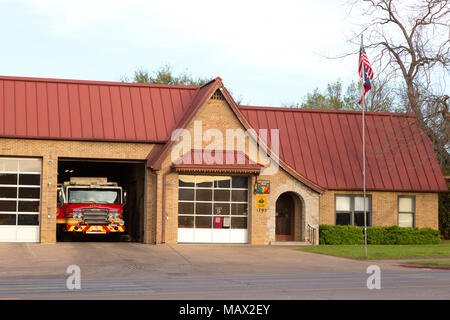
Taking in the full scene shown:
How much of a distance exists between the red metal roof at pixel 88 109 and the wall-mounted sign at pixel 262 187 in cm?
484

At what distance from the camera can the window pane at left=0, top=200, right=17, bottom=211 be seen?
31.5m

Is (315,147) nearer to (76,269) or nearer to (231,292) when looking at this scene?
(76,269)

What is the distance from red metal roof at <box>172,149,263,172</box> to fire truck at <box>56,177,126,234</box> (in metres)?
4.08

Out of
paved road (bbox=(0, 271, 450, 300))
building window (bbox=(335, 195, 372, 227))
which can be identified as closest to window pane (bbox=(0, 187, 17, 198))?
paved road (bbox=(0, 271, 450, 300))

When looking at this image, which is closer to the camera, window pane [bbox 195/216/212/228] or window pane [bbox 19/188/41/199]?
window pane [bbox 19/188/41/199]

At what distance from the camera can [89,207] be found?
32906mm

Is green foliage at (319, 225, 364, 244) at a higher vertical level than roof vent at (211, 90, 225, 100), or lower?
lower

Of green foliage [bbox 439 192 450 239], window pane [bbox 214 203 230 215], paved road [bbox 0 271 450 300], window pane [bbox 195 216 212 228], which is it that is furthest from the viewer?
green foliage [bbox 439 192 450 239]

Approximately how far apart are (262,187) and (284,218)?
3.09 meters

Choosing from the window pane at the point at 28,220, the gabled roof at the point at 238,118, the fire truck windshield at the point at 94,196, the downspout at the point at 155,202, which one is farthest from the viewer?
the fire truck windshield at the point at 94,196

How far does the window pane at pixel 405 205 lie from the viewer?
36725mm

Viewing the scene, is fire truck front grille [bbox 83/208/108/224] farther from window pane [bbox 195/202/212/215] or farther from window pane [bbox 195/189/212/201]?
window pane [bbox 195/189/212/201]

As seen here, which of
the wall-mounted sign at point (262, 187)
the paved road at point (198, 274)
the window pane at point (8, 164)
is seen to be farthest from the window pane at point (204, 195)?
the window pane at point (8, 164)

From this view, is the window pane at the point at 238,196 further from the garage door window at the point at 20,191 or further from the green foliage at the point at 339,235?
the garage door window at the point at 20,191
